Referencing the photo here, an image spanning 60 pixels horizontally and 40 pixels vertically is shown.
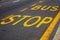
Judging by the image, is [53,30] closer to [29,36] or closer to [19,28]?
[29,36]

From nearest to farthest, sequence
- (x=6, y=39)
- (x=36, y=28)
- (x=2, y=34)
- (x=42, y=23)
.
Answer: (x=6, y=39)
(x=2, y=34)
(x=36, y=28)
(x=42, y=23)

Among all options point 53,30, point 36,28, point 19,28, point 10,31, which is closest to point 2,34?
point 10,31

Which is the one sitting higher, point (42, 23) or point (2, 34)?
point (2, 34)

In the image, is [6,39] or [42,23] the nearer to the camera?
[6,39]

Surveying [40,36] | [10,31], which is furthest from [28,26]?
[40,36]

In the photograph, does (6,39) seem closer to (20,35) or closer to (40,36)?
(20,35)

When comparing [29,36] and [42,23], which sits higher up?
[29,36]

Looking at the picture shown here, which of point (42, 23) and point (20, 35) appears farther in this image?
point (42, 23)

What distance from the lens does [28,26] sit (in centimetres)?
816

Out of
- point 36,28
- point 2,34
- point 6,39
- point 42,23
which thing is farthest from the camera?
point 42,23

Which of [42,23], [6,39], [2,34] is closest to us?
[6,39]

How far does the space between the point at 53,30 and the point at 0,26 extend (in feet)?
8.62

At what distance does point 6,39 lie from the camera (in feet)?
21.2

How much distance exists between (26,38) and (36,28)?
144 centimetres
